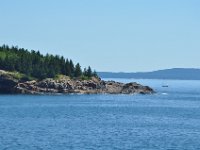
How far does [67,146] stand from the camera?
8788 cm

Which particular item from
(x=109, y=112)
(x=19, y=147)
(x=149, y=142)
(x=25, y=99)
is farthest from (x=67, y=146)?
(x=25, y=99)

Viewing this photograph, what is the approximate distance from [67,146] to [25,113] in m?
57.9

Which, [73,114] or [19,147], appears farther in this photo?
[73,114]

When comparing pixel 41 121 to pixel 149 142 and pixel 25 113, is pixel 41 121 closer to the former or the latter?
pixel 25 113

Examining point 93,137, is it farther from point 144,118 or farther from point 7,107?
point 7,107

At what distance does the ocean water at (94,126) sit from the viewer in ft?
297

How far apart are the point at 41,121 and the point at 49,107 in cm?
4098

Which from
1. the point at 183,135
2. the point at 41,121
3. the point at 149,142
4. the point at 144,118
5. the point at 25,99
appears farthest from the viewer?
the point at 25,99

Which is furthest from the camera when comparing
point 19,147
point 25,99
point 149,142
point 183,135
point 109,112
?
point 25,99

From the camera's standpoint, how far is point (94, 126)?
116688 millimetres

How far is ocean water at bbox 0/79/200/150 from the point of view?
90375 mm

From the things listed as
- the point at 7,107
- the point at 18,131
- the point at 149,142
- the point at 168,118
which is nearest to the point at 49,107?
the point at 7,107

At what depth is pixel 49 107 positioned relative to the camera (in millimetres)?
165125

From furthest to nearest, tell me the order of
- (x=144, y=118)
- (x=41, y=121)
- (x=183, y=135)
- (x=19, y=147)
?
(x=144, y=118) < (x=41, y=121) < (x=183, y=135) < (x=19, y=147)
